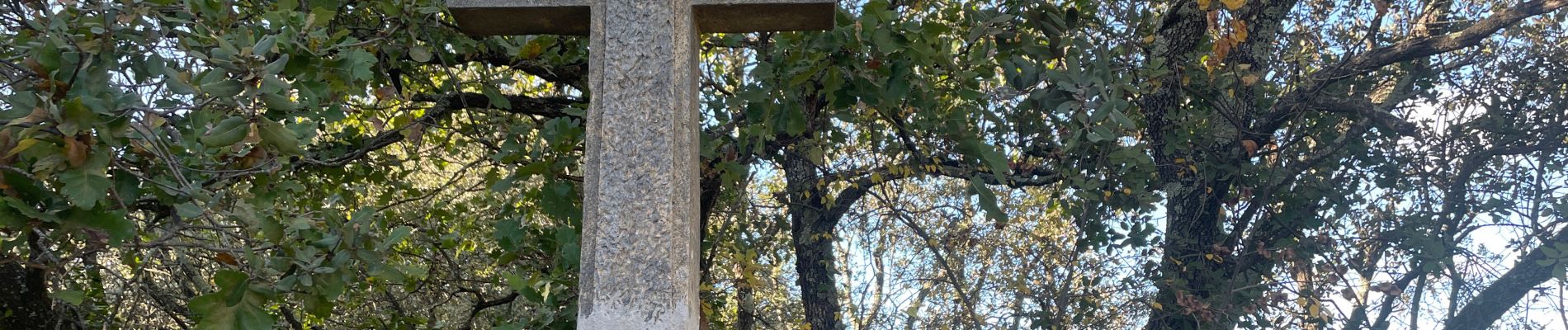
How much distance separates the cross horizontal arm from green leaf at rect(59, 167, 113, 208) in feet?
2.76

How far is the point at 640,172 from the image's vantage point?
2.51 meters

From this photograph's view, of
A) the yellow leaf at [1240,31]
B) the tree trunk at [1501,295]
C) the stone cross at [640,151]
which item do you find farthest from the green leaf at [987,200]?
the tree trunk at [1501,295]

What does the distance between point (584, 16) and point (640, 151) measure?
428mm

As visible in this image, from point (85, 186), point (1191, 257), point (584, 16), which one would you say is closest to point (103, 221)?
point (85, 186)

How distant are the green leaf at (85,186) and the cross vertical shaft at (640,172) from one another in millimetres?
1070

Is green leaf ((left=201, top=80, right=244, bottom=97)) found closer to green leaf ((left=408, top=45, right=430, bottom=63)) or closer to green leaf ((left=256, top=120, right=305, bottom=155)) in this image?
green leaf ((left=256, top=120, right=305, bottom=155))

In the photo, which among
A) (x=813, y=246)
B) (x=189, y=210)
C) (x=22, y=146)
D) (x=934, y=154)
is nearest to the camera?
(x=22, y=146)

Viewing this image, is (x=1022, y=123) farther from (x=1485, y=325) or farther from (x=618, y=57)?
(x=618, y=57)

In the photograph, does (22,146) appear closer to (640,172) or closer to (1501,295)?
(640,172)

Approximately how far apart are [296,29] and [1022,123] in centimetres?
387

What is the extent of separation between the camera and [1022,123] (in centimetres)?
621

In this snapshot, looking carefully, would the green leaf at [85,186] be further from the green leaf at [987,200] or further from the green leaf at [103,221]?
the green leaf at [987,200]

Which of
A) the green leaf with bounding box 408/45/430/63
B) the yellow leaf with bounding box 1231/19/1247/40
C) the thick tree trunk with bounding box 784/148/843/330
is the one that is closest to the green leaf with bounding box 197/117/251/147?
the green leaf with bounding box 408/45/430/63

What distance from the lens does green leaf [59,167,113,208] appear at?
2.62 metres
